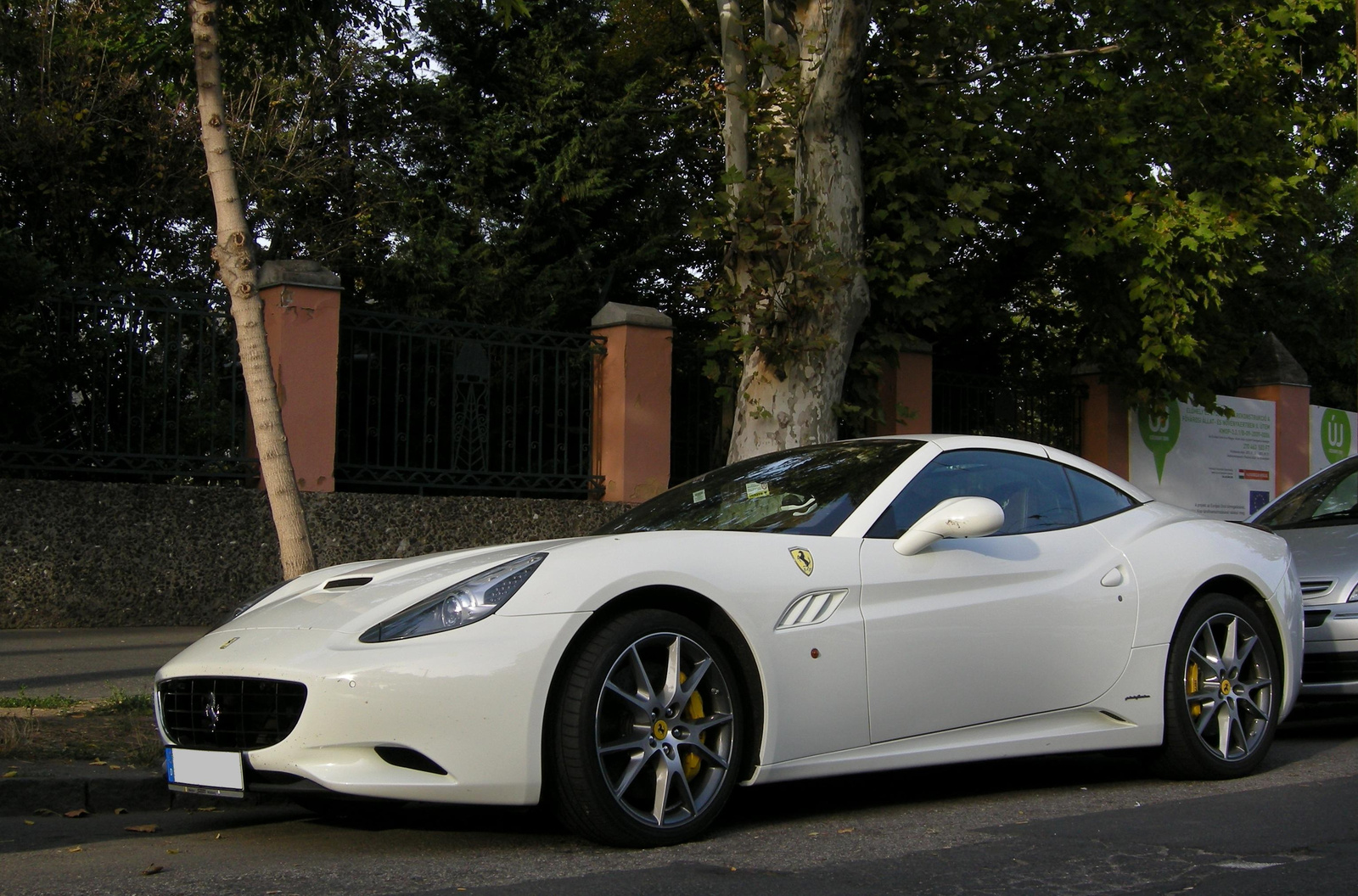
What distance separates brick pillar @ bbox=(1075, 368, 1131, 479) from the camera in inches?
650

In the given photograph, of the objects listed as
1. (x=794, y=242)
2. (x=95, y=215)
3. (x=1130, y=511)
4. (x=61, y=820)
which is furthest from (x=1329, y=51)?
(x=61, y=820)

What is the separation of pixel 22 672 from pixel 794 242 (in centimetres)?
600

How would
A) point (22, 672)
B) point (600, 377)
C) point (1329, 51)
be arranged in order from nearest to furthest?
point (22, 672)
point (600, 377)
point (1329, 51)

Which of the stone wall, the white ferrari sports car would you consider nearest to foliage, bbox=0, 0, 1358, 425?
the stone wall

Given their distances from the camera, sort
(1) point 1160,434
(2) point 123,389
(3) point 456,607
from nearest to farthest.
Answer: (3) point 456,607 → (2) point 123,389 → (1) point 1160,434

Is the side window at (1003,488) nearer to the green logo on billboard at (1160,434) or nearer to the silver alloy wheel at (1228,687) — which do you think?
the silver alloy wheel at (1228,687)

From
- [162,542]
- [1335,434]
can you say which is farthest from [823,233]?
[1335,434]

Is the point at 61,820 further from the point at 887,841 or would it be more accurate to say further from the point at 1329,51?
the point at 1329,51

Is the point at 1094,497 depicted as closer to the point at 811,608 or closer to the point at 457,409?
the point at 811,608

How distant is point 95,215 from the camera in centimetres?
1664

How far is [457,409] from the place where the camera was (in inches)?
461

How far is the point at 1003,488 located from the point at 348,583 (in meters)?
2.59

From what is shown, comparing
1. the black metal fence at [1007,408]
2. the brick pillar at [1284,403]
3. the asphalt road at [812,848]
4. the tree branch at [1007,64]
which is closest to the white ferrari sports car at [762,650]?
the asphalt road at [812,848]

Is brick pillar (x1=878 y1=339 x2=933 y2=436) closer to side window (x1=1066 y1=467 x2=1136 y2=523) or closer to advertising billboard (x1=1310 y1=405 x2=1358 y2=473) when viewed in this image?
advertising billboard (x1=1310 y1=405 x2=1358 y2=473)
